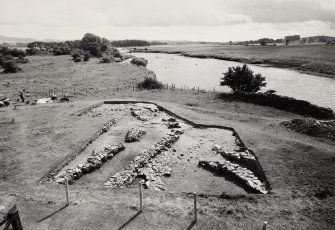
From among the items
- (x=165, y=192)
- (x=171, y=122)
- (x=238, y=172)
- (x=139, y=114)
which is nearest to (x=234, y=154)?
(x=238, y=172)

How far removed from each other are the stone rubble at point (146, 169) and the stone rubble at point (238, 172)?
10.5ft

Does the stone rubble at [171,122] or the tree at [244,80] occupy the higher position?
the tree at [244,80]

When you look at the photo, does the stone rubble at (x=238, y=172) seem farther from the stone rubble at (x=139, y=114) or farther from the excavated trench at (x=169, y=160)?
the stone rubble at (x=139, y=114)

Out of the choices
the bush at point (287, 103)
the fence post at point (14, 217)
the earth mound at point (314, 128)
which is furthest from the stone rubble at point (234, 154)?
the bush at point (287, 103)

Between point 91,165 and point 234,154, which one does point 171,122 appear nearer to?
point 234,154

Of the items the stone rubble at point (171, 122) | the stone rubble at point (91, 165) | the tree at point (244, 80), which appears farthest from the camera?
the tree at point (244, 80)

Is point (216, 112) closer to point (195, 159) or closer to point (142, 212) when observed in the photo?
point (195, 159)

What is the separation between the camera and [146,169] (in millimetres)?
20109

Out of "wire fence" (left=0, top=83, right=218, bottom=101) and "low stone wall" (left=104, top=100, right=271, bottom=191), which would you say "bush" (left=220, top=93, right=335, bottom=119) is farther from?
"low stone wall" (left=104, top=100, right=271, bottom=191)

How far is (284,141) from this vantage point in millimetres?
24438

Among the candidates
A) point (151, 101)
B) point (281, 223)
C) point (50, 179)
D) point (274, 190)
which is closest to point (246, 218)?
point (281, 223)

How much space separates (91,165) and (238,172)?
10182mm

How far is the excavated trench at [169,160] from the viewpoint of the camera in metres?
18.6

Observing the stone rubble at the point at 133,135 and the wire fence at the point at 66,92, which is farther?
the wire fence at the point at 66,92
